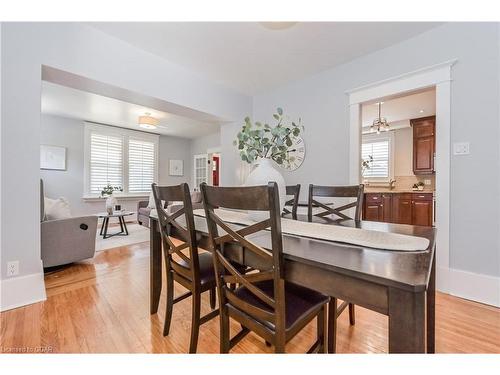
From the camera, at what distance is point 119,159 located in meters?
6.13

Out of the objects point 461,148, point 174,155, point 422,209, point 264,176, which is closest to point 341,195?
point 264,176

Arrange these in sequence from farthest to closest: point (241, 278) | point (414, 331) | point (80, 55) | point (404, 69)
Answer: point (404, 69)
point (80, 55)
point (241, 278)
point (414, 331)

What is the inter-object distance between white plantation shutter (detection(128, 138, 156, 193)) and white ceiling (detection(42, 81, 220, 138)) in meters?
0.51

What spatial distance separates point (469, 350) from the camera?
4.65 feet

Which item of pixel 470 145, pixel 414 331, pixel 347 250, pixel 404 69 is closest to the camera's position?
pixel 414 331

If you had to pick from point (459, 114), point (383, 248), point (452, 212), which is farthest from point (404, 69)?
point (383, 248)

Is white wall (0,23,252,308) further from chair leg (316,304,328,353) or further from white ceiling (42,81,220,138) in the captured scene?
chair leg (316,304,328,353)

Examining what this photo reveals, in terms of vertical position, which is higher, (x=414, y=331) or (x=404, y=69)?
(x=404, y=69)

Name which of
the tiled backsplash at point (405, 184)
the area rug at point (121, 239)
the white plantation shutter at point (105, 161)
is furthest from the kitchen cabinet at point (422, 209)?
the white plantation shutter at point (105, 161)

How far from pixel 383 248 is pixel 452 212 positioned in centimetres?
182

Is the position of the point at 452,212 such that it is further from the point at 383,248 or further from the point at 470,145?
the point at 383,248

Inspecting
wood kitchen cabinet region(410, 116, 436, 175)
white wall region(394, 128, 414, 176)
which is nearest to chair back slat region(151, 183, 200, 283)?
wood kitchen cabinet region(410, 116, 436, 175)

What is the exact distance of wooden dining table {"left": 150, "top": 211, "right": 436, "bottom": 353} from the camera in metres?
0.64

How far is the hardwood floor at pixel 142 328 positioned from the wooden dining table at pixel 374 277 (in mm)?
816
